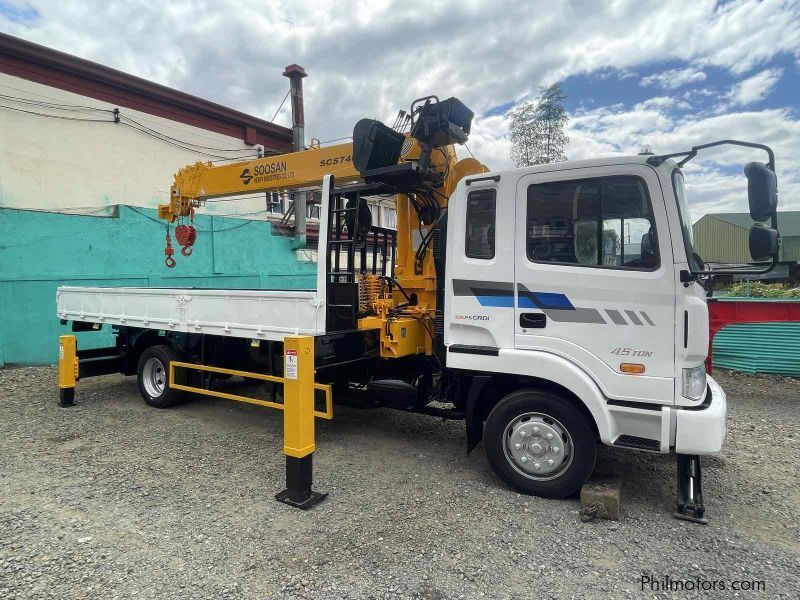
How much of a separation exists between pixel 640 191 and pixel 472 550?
2721 millimetres

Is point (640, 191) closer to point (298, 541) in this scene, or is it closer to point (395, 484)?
point (395, 484)

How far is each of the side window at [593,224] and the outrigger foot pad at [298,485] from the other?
240cm

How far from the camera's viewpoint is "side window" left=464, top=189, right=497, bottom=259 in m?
4.09

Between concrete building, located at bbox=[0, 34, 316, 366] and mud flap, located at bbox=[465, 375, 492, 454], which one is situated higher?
concrete building, located at bbox=[0, 34, 316, 366]

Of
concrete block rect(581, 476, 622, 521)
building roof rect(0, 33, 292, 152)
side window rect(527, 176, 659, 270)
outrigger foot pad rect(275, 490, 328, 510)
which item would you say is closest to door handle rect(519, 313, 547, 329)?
side window rect(527, 176, 659, 270)

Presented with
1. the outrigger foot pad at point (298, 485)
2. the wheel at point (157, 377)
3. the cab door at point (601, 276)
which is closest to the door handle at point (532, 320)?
the cab door at point (601, 276)

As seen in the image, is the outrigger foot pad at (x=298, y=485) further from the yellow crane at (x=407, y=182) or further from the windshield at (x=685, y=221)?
the windshield at (x=685, y=221)

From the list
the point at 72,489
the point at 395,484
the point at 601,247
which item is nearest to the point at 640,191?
the point at 601,247

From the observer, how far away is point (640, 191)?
141 inches

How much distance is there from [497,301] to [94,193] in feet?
36.6

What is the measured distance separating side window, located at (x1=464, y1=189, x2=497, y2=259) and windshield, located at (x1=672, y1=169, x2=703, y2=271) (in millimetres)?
1301

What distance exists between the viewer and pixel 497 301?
4.02 metres

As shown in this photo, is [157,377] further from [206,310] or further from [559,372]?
[559,372]

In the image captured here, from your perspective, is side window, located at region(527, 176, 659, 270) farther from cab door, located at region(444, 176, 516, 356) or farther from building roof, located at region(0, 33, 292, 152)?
building roof, located at region(0, 33, 292, 152)
